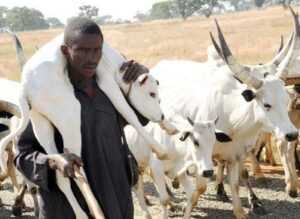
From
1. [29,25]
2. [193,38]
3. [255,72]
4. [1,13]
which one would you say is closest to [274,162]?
[255,72]

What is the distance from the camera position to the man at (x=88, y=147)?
2789mm

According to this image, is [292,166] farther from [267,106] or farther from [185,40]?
[185,40]

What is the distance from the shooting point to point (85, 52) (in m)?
2.77

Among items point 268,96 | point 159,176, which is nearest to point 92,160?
point 268,96

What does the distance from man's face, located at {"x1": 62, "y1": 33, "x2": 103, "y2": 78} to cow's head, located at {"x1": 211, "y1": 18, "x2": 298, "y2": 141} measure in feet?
12.6

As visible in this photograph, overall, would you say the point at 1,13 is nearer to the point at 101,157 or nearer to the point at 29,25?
the point at 29,25

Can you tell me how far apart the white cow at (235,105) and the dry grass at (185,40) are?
59.4ft

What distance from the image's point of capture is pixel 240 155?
7.46 metres

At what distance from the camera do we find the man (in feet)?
9.15

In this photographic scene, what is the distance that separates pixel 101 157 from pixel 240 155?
4.76m

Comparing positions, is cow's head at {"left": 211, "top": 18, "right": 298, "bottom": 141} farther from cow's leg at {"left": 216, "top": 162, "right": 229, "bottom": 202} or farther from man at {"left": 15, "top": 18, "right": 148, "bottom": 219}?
man at {"left": 15, "top": 18, "right": 148, "bottom": 219}

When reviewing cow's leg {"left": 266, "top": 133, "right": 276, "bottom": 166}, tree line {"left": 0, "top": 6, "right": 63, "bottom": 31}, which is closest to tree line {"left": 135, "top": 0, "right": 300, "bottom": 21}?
tree line {"left": 0, "top": 6, "right": 63, "bottom": 31}

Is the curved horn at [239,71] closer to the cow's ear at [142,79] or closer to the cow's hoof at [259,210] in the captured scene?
the cow's hoof at [259,210]

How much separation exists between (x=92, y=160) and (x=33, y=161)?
275mm
